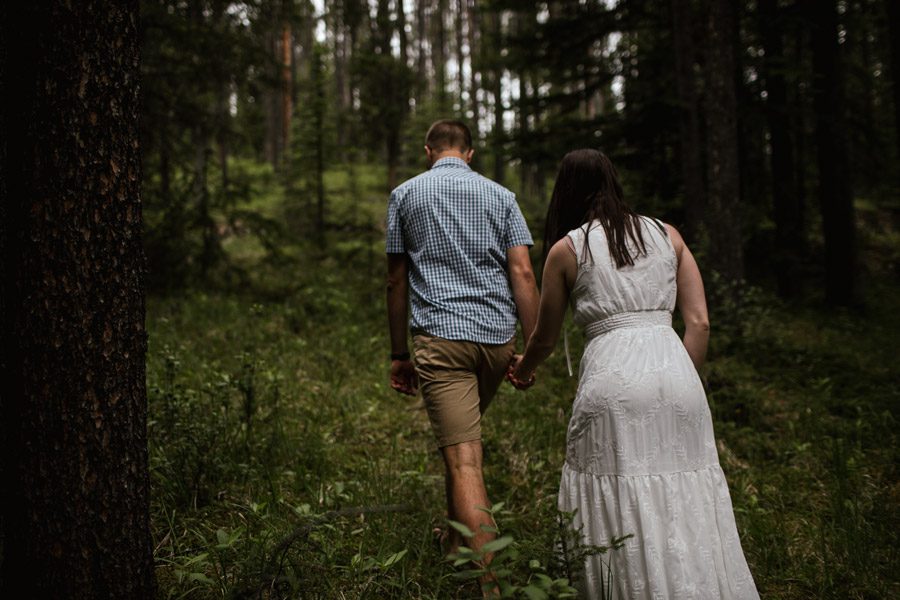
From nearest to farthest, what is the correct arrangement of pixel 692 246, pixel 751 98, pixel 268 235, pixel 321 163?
pixel 692 246 < pixel 268 235 < pixel 751 98 < pixel 321 163

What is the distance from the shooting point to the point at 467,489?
3164 millimetres

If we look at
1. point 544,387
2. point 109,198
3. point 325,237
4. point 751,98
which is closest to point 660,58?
point 751,98

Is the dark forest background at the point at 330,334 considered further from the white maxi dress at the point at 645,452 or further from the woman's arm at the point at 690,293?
the woman's arm at the point at 690,293

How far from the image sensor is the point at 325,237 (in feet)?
54.0

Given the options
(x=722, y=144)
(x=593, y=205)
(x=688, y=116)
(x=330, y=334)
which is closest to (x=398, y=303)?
(x=593, y=205)

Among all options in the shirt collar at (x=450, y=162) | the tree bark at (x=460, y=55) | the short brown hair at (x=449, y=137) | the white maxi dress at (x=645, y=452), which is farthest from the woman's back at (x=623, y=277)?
the tree bark at (x=460, y=55)

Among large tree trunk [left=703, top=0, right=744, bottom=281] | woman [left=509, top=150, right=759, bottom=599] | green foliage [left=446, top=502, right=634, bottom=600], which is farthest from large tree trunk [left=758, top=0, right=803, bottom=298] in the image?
green foliage [left=446, top=502, right=634, bottom=600]

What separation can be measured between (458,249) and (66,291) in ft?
6.21

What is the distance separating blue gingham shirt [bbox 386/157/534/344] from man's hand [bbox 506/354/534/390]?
0.46 ft

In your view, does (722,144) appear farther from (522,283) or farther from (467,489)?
(467,489)

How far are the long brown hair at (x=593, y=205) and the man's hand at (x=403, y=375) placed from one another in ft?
3.88

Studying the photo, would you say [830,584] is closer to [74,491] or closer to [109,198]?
[74,491]

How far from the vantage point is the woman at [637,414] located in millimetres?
2541

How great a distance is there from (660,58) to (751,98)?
2.11 m
